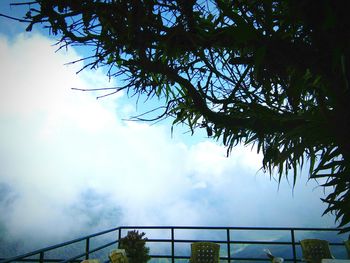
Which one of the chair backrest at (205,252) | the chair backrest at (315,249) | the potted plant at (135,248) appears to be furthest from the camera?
the chair backrest at (205,252)

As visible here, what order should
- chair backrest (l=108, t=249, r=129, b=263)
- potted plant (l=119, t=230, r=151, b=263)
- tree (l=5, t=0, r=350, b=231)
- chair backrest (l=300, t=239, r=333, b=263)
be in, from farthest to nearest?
chair backrest (l=300, t=239, r=333, b=263)
potted plant (l=119, t=230, r=151, b=263)
chair backrest (l=108, t=249, r=129, b=263)
tree (l=5, t=0, r=350, b=231)

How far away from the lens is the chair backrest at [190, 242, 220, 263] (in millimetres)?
4309

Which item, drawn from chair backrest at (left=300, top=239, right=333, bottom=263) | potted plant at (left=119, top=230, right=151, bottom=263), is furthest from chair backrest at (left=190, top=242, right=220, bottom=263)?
chair backrest at (left=300, top=239, right=333, bottom=263)

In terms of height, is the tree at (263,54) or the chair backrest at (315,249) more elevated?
the tree at (263,54)

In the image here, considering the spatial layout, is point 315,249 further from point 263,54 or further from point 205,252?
point 263,54

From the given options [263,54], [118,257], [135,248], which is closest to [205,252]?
[135,248]

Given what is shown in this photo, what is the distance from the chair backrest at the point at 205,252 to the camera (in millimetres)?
4309

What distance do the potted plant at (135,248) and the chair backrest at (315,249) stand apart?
231 centimetres

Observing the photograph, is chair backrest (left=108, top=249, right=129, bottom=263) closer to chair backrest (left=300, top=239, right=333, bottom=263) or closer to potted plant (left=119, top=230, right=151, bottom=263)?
potted plant (left=119, top=230, right=151, bottom=263)

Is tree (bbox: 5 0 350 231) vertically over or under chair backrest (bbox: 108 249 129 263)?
over

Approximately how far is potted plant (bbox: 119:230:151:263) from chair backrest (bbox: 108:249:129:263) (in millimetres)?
123

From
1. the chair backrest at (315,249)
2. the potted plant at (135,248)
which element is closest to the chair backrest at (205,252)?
the potted plant at (135,248)

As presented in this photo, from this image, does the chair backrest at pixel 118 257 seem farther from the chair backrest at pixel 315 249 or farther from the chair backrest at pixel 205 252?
the chair backrest at pixel 315 249

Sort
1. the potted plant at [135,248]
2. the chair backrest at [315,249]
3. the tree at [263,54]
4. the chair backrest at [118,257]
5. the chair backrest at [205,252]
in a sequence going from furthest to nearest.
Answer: the chair backrest at [205,252] → the chair backrest at [315,249] → the potted plant at [135,248] → the chair backrest at [118,257] → the tree at [263,54]
